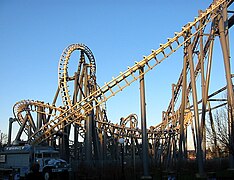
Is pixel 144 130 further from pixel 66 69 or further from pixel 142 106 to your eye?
pixel 66 69

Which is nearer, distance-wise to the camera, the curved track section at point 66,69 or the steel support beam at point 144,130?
the steel support beam at point 144,130

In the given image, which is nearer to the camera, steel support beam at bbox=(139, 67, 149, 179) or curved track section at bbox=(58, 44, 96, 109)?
steel support beam at bbox=(139, 67, 149, 179)

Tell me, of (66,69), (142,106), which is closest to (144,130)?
(142,106)

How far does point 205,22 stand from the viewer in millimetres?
17734

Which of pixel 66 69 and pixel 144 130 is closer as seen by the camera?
pixel 144 130

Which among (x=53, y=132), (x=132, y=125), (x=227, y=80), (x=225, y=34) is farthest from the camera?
(x=132, y=125)

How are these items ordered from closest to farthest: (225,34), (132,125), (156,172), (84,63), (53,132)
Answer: (225,34) → (156,172) → (53,132) → (84,63) → (132,125)

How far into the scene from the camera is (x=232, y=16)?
1738 centimetres

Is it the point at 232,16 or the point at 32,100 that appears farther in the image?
the point at 32,100

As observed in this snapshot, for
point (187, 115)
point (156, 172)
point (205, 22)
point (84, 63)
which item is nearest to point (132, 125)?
point (187, 115)

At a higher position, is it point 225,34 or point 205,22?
point 205,22

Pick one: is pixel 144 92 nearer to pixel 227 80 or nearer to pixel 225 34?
pixel 227 80

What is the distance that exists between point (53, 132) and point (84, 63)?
22.4 feet

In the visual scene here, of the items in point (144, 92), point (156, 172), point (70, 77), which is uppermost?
point (70, 77)
